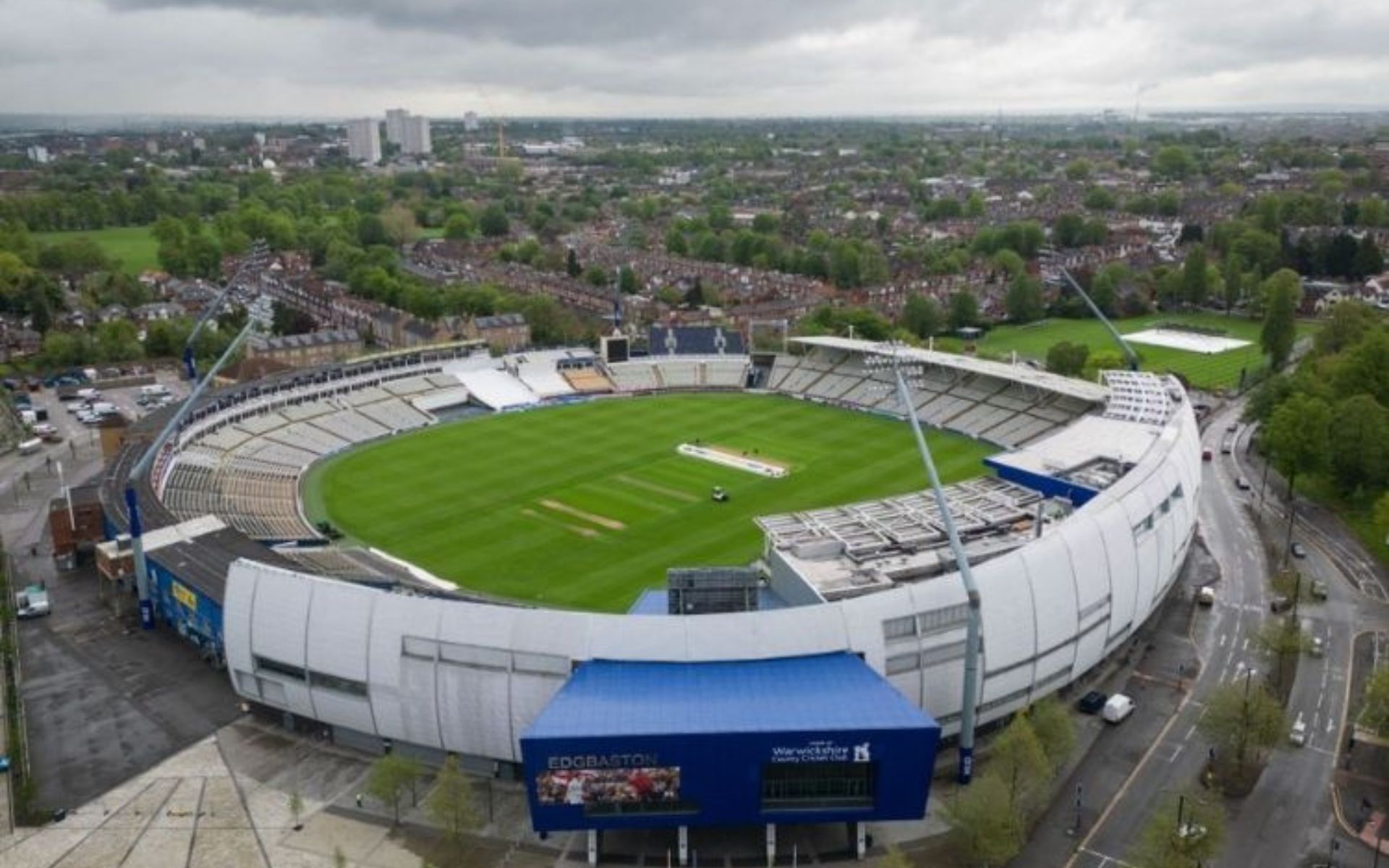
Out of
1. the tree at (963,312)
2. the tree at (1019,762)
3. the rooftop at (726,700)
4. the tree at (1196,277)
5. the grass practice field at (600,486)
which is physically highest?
the tree at (1196,277)

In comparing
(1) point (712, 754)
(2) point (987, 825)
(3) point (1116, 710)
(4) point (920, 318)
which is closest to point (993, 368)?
(4) point (920, 318)

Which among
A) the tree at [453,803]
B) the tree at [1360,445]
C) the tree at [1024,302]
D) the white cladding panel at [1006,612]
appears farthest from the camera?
the tree at [1024,302]

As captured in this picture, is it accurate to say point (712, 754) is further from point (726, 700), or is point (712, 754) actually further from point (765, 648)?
point (765, 648)

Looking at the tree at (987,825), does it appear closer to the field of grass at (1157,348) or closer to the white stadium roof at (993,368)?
the white stadium roof at (993,368)

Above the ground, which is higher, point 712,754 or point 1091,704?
point 712,754

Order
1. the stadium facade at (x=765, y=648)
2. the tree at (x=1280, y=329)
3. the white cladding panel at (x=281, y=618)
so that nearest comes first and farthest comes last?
1. the stadium facade at (x=765, y=648)
2. the white cladding panel at (x=281, y=618)
3. the tree at (x=1280, y=329)

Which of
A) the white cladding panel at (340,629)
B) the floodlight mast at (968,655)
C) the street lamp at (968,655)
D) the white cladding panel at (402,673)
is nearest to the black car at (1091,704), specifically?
the street lamp at (968,655)
